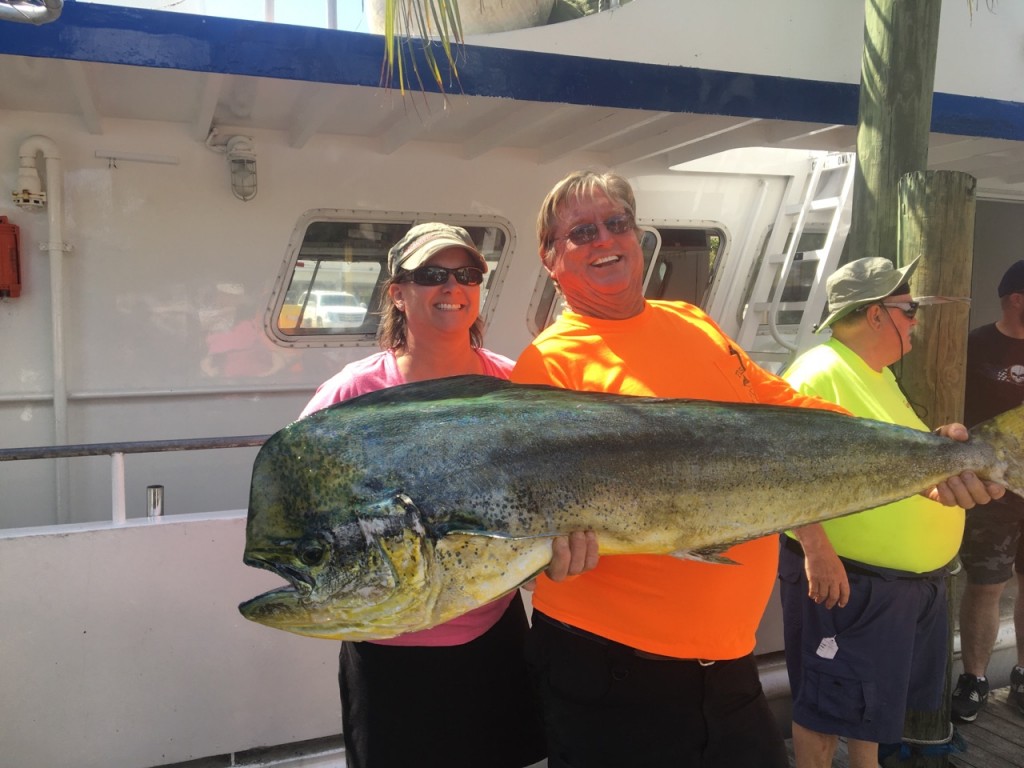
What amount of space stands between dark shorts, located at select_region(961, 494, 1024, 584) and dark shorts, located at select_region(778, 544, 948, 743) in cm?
153

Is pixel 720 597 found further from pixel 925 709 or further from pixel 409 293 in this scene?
pixel 925 709

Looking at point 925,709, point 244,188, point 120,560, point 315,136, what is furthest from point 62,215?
point 925,709

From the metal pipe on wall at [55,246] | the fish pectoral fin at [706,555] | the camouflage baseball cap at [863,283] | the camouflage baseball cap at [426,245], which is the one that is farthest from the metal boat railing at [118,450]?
the camouflage baseball cap at [863,283]

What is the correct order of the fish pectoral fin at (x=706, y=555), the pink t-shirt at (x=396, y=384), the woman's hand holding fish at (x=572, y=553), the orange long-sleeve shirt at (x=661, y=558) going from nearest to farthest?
the woman's hand holding fish at (x=572, y=553), the fish pectoral fin at (x=706, y=555), the orange long-sleeve shirt at (x=661, y=558), the pink t-shirt at (x=396, y=384)

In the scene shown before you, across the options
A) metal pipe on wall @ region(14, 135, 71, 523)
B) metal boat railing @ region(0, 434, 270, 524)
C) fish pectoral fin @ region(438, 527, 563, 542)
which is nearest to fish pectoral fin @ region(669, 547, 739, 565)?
fish pectoral fin @ region(438, 527, 563, 542)

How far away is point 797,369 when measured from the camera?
133 inches

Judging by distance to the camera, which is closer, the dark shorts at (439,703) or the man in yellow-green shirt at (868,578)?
the dark shorts at (439,703)

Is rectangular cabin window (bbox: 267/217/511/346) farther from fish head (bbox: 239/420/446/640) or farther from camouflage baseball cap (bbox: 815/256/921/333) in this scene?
fish head (bbox: 239/420/446/640)

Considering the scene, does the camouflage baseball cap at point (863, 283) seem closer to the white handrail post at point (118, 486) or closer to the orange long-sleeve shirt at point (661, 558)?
the orange long-sleeve shirt at point (661, 558)

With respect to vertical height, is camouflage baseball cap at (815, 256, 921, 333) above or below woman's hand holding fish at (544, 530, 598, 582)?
above

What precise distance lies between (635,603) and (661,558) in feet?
0.42

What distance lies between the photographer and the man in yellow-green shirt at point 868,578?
308cm

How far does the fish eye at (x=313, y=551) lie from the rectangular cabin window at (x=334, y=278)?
3909 mm

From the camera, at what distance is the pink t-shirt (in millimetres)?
2262
